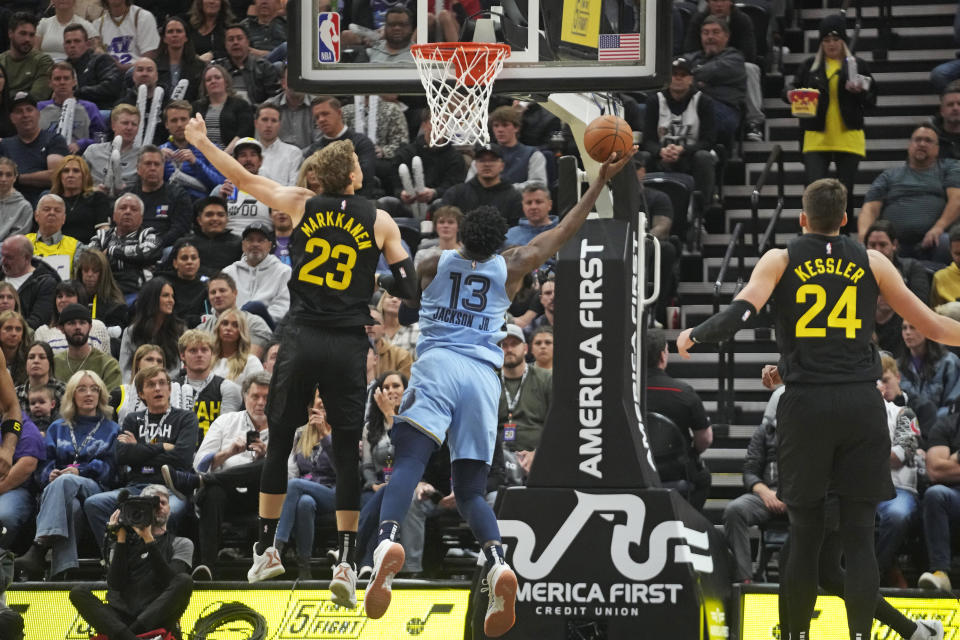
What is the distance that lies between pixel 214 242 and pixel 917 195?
246 inches

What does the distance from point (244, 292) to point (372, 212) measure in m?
5.44

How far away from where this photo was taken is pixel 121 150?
15.9 metres

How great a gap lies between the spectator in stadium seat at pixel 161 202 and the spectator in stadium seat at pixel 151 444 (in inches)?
116

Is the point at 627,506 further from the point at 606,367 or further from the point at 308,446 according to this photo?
the point at 308,446

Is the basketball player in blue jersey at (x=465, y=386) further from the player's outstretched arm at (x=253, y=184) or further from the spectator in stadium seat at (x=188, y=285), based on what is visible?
the spectator in stadium seat at (x=188, y=285)

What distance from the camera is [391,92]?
30.7ft

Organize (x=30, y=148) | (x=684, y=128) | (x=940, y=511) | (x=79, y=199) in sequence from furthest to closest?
(x=30, y=148) → (x=79, y=199) → (x=684, y=128) → (x=940, y=511)

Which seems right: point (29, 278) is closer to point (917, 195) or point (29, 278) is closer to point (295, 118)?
point (295, 118)

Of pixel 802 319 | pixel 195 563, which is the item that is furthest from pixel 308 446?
pixel 802 319

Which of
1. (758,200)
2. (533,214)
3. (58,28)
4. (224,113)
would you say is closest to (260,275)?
(533,214)

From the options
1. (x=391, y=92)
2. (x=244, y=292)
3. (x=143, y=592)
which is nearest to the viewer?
(x=391, y=92)

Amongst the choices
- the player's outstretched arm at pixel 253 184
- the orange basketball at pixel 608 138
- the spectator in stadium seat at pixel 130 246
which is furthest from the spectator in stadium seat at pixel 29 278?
the orange basketball at pixel 608 138

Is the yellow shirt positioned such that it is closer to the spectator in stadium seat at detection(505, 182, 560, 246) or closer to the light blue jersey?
the spectator in stadium seat at detection(505, 182, 560, 246)

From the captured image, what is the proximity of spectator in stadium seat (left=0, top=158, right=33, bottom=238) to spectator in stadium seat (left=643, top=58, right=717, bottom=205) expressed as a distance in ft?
19.4
